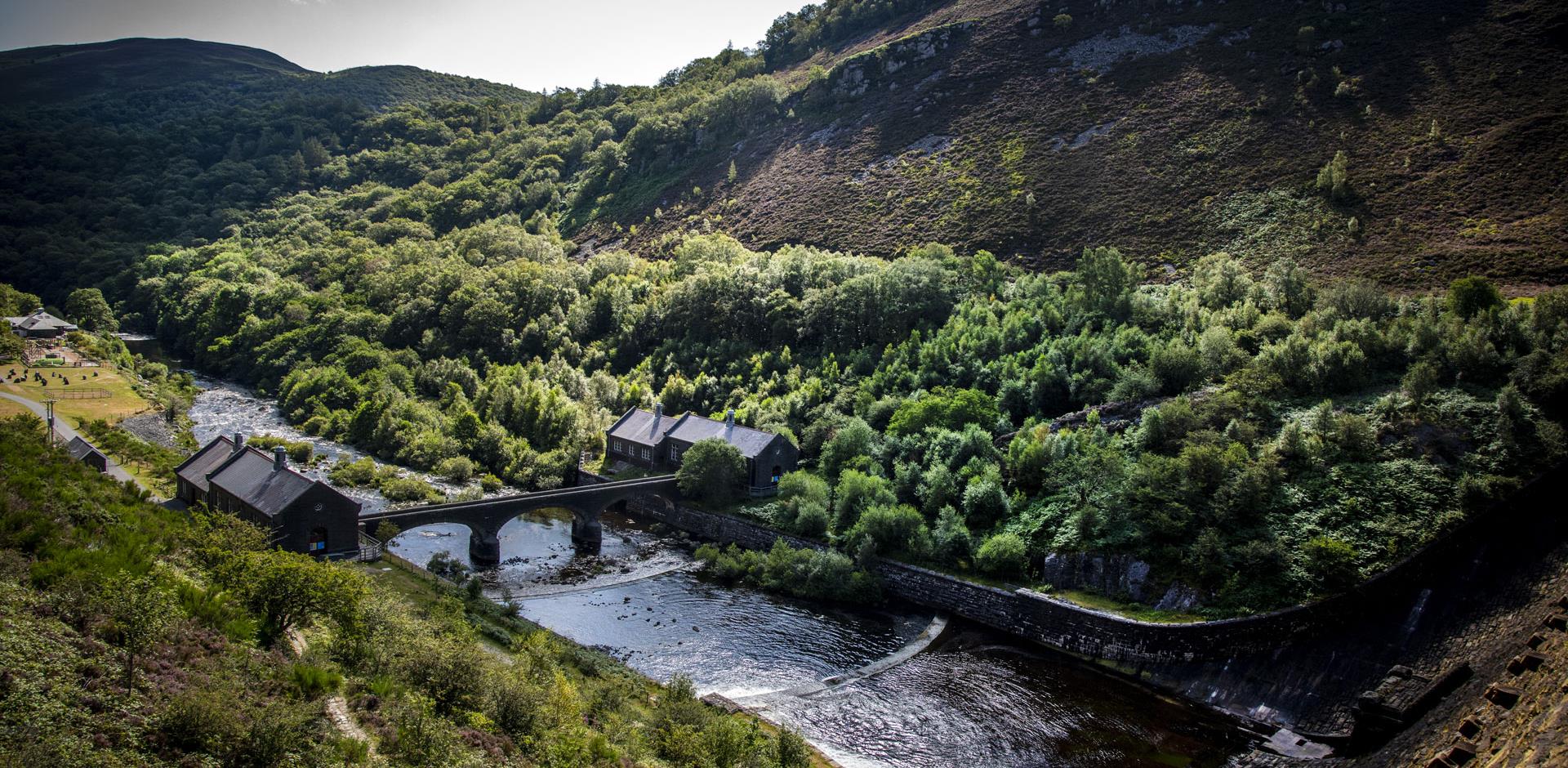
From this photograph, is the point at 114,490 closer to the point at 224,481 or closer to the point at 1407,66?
the point at 224,481

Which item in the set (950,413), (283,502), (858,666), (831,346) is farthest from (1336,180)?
(283,502)

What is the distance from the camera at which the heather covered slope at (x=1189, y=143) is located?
2766 inches

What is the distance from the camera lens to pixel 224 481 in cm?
4834

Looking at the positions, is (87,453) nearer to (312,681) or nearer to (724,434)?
(312,681)

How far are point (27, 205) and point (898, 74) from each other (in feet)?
435

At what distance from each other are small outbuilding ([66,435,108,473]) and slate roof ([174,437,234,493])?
145 inches

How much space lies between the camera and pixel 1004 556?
152 ft

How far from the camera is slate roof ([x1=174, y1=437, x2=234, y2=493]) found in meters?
50.7

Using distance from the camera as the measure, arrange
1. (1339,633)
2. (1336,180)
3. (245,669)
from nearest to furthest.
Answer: (245,669) → (1339,633) → (1336,180)

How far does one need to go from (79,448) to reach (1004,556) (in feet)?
170

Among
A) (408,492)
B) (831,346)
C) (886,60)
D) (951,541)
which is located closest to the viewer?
(951,541)

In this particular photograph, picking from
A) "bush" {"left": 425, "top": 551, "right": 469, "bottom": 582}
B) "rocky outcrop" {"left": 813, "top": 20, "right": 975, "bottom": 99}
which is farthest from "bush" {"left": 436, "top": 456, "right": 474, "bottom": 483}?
"rocky outcrop" {"left": 813, "top": 20, "right": 975, "bottom": 99}

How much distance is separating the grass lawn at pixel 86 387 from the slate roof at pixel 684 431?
38.2 metres

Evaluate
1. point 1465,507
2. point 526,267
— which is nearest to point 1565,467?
point 1465,507
